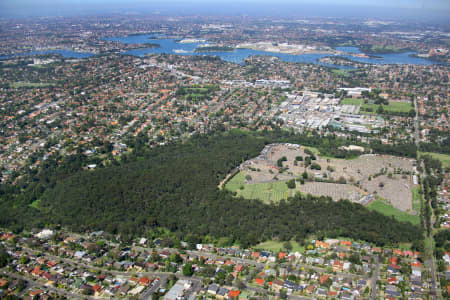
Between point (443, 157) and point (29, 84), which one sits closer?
point (443, 157)

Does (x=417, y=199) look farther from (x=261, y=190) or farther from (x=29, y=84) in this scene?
(x=29, y=84)

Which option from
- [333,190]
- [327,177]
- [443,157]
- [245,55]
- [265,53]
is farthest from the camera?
[265,53]

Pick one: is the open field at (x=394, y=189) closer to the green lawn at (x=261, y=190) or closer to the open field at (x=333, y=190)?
the open field at (x=333, y=190)

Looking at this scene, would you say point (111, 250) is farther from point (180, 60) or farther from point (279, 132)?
point (180, 60)

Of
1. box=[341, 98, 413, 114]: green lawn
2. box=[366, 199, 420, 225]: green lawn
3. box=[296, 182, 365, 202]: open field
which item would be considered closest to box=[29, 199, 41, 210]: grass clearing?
box=[296, 182, 365, 202]: open field

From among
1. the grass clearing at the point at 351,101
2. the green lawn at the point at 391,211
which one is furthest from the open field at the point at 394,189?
the grass clearing at the point at 351,101

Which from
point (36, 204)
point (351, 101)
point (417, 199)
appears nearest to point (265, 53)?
point (351, 101)
